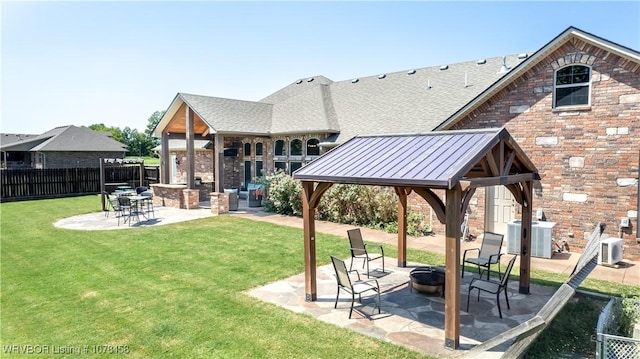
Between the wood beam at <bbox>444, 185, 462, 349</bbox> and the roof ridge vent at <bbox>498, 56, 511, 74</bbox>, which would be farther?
the roof ridge vent at <bbox>498, 56, 511, 74</bbox>

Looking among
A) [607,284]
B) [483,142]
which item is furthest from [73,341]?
[607,284]

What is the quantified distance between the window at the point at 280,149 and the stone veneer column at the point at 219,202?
13.6ft

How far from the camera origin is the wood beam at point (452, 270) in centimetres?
511

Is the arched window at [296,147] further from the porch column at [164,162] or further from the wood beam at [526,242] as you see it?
the wood beam at [526,242]

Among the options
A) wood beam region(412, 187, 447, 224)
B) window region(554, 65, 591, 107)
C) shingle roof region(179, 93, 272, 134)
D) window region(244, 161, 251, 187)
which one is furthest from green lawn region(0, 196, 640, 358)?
window region(244, 161, 251, 187)

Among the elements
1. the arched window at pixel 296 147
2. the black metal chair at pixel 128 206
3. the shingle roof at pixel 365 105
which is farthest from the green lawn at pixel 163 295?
the arched window at pixel 296 147

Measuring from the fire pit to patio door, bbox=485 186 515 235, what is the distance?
5.51 m

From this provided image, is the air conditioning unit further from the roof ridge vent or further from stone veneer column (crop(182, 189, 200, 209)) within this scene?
stone veneer column (crop(182, 189, 200, 209))

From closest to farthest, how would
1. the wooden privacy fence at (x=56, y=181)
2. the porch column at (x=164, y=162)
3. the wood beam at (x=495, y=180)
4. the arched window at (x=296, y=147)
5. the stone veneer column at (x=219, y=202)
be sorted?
1. the wood beam at (x=495, y=180)
2. the stone veneer column at (x=219, y=202)
3. the arched window at (x=296, y=147)
4. the porch column at (x=164, y=162)
5. the wooden privacy fence at (x=56, y=181)

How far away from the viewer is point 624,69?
369 inches

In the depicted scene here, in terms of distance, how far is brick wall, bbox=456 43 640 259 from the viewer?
9.42 meters

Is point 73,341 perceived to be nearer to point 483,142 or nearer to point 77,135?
point 483,142

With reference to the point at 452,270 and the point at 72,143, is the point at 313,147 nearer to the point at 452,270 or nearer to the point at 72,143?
the point at 452,270

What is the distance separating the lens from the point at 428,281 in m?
7.23
